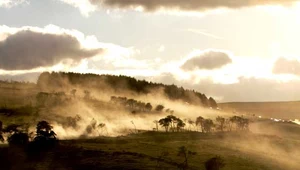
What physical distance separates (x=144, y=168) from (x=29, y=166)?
42.8m

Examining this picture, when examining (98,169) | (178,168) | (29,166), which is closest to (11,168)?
(29,166)

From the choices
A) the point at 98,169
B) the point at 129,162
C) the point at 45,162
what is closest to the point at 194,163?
the point at 129,162

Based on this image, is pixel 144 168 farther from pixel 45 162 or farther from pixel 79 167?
pixel 45 162

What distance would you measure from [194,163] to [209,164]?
13.3m

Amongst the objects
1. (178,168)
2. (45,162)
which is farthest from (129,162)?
(45,162)

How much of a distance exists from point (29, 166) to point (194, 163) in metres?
60.9

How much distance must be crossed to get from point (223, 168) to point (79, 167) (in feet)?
174

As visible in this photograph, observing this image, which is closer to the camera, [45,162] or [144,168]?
[144,168]

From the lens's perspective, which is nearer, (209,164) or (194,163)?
(209,164)

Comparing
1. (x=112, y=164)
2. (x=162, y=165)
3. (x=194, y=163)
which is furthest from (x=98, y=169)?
(x=194, y=163)

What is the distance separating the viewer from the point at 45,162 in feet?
652

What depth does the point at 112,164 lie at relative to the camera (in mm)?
191000

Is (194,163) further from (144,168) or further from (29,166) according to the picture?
(29,166)

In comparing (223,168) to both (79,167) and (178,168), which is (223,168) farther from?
(79,167)
